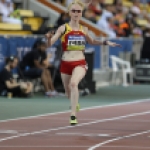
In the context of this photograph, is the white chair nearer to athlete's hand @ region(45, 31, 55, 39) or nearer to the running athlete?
the running athlete

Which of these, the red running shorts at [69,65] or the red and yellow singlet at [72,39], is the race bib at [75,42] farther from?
the red running shorts at [69,65]

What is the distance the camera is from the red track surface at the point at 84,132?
9461 mm

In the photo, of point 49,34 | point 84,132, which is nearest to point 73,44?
point 49,34

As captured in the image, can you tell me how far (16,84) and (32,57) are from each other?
1362 mm

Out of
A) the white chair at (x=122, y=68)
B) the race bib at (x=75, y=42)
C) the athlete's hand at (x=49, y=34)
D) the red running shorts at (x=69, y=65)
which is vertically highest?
the athlete's hand at (x=49, y=34)

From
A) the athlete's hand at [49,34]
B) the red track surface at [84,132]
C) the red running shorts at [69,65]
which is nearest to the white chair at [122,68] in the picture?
the red track surface at [84,132]

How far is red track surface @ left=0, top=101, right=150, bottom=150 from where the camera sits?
372 inches

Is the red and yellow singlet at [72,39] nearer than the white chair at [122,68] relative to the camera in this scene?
Yes

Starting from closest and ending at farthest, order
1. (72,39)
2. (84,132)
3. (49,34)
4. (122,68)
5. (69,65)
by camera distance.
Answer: (84,132)
(49,34)
(72,39)
(69,65)
(122,68)

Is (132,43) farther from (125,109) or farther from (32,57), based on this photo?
(125,109)

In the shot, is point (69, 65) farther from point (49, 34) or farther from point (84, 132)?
point (84, 132)

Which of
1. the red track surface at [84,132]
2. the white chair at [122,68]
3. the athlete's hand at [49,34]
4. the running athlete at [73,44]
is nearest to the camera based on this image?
the red track surface at [84,132]

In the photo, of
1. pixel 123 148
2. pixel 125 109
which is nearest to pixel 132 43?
pixel 125 109

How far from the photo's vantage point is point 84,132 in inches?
442
